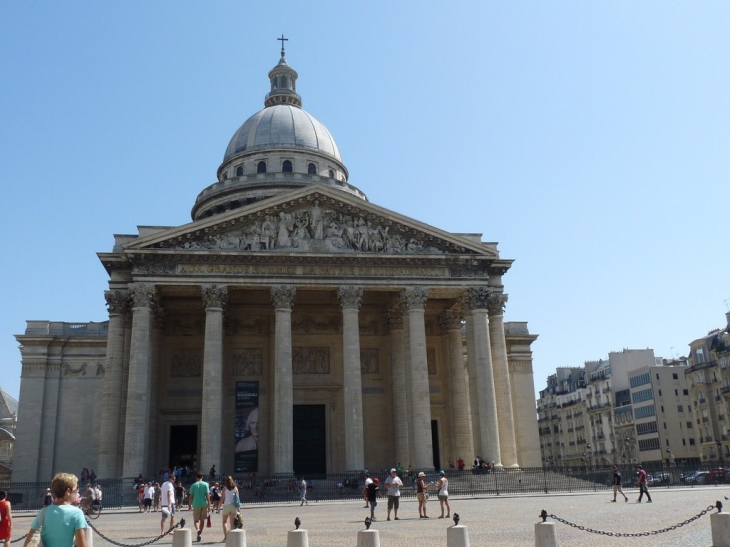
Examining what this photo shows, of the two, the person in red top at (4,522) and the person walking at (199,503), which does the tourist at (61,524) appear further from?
the person walking at (199,503)

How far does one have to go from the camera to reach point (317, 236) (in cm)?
4238

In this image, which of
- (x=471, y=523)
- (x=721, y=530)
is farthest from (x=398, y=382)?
(x=721, y=530)

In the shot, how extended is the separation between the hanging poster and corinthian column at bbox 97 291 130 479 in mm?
6784

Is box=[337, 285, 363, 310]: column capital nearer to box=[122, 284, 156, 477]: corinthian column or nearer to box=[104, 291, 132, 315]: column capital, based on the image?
box=[122, 284, 156, 477]: corinthian column

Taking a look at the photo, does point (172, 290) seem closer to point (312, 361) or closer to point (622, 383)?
point (312, 361)

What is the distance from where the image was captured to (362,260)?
138 ft

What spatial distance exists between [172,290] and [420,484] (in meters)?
23.0

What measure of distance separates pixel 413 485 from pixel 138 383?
1542cm

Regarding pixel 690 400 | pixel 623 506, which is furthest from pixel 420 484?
pixel 690 400

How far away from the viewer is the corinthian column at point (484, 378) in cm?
4103

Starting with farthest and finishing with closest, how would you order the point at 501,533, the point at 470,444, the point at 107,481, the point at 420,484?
the point at 470,444, the point at 107,481, the point at 420,484, the point at 501,533

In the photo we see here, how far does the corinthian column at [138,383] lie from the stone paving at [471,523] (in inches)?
251

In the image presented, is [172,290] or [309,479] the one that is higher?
[172,290]

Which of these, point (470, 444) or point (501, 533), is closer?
point (501, 533)
